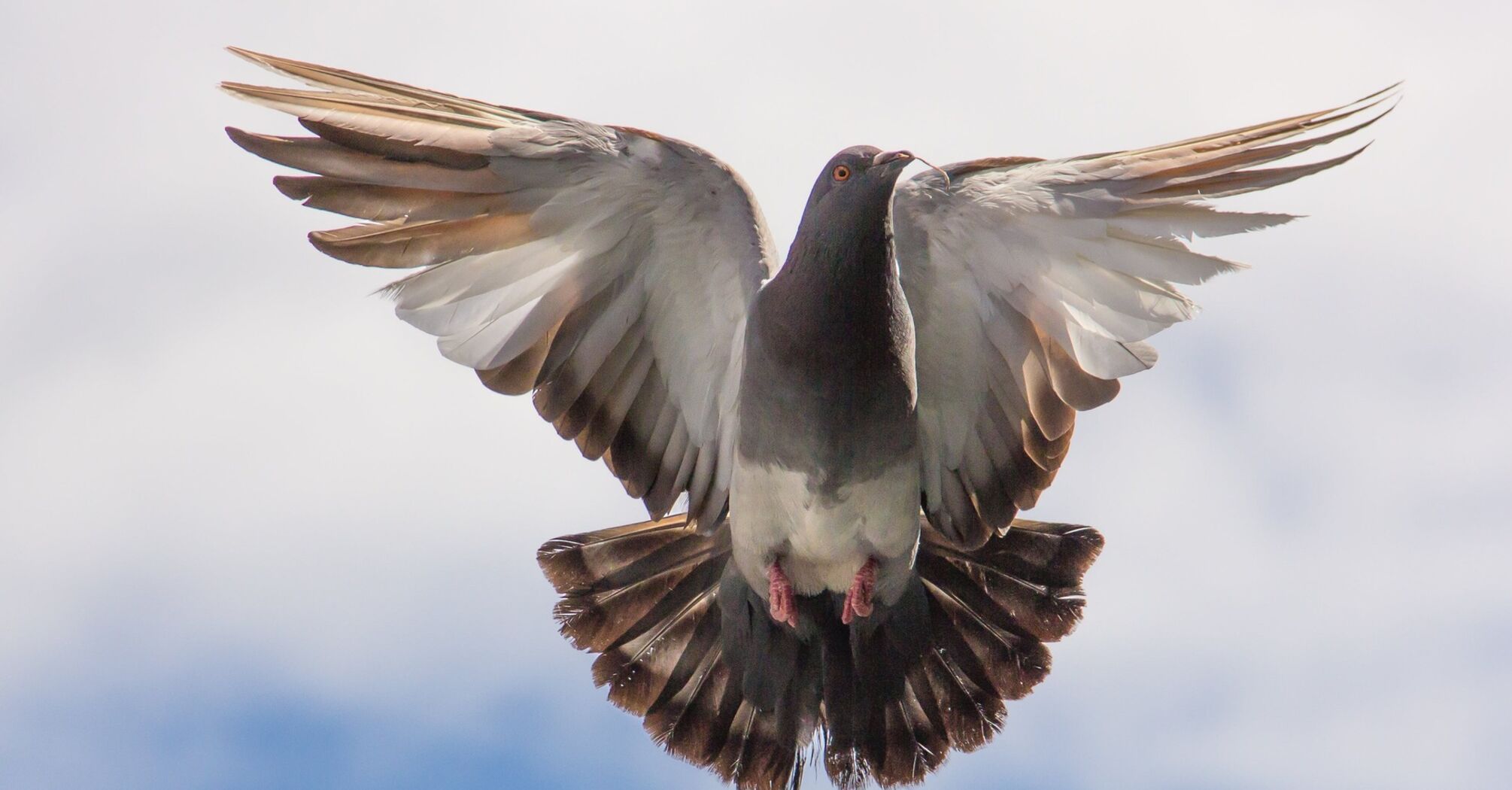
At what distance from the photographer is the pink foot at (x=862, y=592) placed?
6.30 metres

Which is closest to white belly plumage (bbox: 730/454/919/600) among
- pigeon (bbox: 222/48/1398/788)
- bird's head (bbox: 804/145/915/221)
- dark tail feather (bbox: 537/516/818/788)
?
pigeon (bbox: 222/48/1398/788)

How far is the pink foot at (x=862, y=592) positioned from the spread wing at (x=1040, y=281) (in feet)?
1.70

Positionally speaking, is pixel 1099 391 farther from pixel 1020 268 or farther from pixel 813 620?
pixel 813 620

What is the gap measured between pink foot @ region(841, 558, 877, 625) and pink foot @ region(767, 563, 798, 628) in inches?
9.5

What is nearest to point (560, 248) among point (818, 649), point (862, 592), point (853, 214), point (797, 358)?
point (797, 358)

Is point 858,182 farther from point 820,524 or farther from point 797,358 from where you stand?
point 820,524

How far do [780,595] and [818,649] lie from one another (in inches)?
18.4

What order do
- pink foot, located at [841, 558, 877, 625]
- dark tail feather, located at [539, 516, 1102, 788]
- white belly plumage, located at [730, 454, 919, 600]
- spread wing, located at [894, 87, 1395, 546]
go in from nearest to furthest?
spread wing, located at [894, 87, 1395, 546], white belly plumage, located at [730, 454, 919, 600], pink foot, located at [841, 558, 877, 625], dark tail feather, located at [539, 516, 1102, 788]

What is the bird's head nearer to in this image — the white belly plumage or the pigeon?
the pigeon

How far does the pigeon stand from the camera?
18.5 feet

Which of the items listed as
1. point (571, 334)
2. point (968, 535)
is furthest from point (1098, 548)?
point (571, 334)

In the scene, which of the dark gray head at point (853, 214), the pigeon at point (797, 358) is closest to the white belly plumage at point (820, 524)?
the pigeon at point (797, 358)

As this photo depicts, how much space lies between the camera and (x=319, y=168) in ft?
18.0

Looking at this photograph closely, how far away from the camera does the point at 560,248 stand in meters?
6.16
